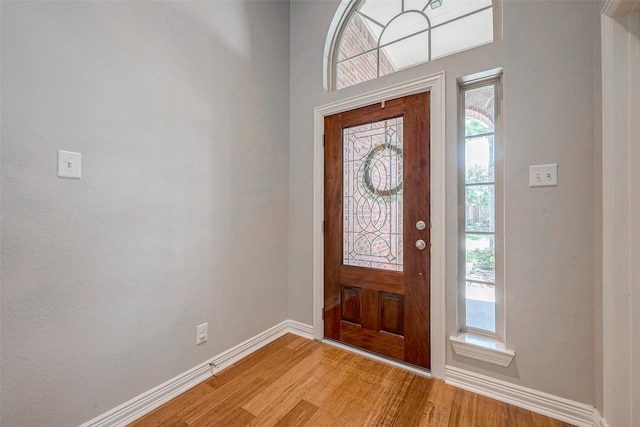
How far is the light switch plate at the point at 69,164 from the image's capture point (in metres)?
1.21

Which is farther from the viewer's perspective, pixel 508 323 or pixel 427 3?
pixel 427 3

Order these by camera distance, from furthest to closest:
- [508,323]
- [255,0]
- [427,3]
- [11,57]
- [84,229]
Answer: [255,0]
[427,3]
[508,323]
[84,229]
[11,57]

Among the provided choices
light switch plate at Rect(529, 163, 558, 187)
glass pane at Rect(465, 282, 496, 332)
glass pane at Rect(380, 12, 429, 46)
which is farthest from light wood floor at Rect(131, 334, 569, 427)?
glass pane at Rect(380, 12, 429, 46)

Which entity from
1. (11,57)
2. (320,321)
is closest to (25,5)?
(11,57)

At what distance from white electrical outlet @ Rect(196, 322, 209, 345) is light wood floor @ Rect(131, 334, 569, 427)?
26 centimetres

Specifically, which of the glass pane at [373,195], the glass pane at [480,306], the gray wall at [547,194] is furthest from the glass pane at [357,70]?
the glass pane at [480,306]

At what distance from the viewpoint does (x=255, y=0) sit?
2145 millimetres

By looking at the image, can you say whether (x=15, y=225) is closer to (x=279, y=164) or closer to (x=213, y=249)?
(x=213, y=249)

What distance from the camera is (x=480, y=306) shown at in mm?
1762

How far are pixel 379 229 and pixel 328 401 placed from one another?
3.76 feet

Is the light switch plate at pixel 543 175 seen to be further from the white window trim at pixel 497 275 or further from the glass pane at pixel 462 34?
the glass pane at pixel 462 34

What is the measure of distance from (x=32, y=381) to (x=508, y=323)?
2371mm

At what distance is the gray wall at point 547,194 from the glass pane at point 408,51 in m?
0.30

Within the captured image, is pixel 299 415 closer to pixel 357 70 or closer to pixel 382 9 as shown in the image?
pixel 357 70
